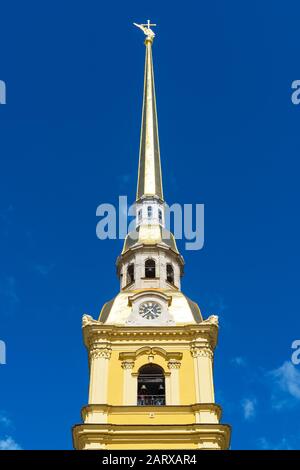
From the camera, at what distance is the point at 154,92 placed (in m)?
62.5

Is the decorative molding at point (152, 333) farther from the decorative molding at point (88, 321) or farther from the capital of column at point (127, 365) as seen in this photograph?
the capital of column at point (127, 365)

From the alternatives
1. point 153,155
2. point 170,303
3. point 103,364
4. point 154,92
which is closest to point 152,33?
point 154,92

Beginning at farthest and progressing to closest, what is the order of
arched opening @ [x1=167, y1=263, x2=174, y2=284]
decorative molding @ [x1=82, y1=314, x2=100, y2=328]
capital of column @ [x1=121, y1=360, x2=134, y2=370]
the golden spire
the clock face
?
the golden spire → arched opening @ [x1=167, y1=263, x2=174, y2=284] → the clock face → decorative molding @ [x1=82, y1=314, x2=100, y2=328] → capital of column @ [x1=121, y1=360, x2=134, y2=370]

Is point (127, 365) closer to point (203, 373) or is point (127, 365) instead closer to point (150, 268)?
point (203, 373)

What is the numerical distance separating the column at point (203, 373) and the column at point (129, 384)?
3186mm

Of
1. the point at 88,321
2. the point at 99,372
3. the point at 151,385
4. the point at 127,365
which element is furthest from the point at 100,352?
the point at 151,385

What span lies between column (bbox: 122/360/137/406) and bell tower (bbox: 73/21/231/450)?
5 centimetres

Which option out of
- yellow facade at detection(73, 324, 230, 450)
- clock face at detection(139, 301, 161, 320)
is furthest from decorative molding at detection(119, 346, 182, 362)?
clock face at detection(139, 301, 161, 320)

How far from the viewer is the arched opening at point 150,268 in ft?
160

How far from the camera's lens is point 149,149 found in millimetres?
57781

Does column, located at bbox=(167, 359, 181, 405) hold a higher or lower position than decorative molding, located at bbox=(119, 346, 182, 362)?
lower

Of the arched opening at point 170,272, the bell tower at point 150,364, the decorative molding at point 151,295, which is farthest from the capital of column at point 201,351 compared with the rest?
the arched opening at point 170,272

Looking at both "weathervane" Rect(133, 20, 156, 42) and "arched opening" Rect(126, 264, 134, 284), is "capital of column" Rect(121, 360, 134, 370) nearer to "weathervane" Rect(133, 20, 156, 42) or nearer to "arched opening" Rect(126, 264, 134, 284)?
"arched opening" Rect(126, 264, 134, 284)

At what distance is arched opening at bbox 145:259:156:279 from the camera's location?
4888 cm
